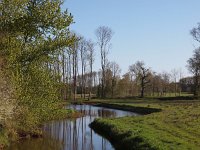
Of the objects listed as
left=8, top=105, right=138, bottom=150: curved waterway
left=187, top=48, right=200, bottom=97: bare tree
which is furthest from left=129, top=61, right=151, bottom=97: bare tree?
left=8, top=105, right=138, bottom=150: curved waterway

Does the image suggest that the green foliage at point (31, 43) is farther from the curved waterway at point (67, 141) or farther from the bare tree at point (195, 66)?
the bare tree at point (195, 66)

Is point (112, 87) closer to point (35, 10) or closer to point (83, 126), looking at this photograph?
point (83, 126)

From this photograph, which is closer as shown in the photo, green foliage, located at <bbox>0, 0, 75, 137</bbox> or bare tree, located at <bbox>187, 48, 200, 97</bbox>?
green foliage, located at <bbox>0, 0, 75, 137</bbox>

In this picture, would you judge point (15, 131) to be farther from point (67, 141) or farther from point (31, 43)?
point (31, 43)

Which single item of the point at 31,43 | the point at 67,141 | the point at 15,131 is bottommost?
the point at 67,141

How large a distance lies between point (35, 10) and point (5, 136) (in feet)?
32.4

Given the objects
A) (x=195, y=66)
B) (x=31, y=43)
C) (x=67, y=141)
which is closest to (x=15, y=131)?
(x=67, y=141)

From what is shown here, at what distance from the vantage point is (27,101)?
28516 mm

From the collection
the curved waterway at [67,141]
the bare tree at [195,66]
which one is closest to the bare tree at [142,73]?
the bare tree at [195,66]

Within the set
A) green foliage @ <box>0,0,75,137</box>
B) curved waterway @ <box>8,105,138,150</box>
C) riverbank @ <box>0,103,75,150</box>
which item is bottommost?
curved waterway @ <box>8,105,138,150</box>

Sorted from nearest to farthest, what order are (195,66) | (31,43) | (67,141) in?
(31,43)
(67,141)
(195,66)

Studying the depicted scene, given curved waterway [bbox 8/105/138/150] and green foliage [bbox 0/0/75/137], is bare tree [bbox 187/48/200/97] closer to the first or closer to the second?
curved waterway [bbox 8/105/138/150]

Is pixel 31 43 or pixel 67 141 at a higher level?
pixel 31 43

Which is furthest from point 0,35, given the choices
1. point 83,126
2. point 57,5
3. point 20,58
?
point 83,126
